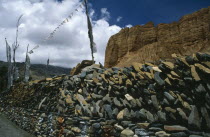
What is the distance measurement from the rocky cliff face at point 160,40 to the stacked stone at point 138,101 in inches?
663

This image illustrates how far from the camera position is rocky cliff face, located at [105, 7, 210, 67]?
96.7ft

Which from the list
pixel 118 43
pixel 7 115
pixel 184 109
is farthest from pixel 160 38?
pixel 184 109

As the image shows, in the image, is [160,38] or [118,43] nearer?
[160,38]

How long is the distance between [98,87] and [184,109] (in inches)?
137

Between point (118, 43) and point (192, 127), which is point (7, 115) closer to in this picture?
point (192, 127)

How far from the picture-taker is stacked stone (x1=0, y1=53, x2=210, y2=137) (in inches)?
148

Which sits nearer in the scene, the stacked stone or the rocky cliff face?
the stacked stone

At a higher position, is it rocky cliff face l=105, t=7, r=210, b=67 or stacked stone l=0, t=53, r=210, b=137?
rocky cliff face l=105, t=7, r=210, b=67

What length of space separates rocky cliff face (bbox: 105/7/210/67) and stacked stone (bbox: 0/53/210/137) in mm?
16828

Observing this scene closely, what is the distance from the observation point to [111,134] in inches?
219

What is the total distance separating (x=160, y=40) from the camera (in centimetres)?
3544

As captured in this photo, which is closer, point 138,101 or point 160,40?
point 138,101

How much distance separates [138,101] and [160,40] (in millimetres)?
32415

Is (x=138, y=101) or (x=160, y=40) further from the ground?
(x=160, y=40)
